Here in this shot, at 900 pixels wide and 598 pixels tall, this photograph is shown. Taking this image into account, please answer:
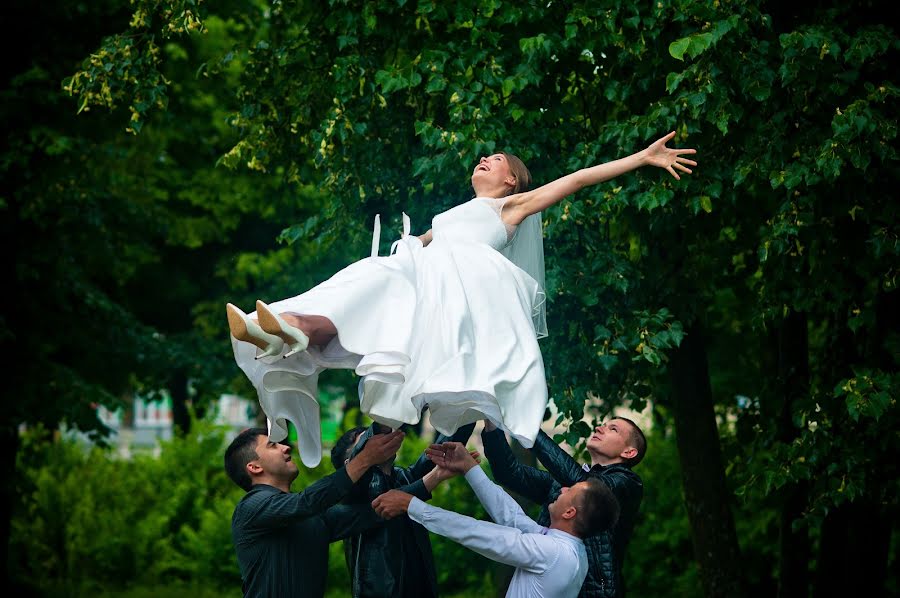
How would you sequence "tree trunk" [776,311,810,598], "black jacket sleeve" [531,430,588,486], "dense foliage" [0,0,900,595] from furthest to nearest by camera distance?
"tree trunk" [776,311,810,598] < "dense foliage" [0,0,900,595] < "black jacket sleeve" [531,430,588,486]

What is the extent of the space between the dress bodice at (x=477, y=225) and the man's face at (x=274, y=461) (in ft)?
3.68

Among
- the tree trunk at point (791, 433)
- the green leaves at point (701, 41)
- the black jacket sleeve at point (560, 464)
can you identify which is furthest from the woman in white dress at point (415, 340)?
the tree trunk at point (791, 433)

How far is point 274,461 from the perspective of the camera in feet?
16.1

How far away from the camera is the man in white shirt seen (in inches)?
175

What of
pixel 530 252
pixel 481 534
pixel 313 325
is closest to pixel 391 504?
pixel 481 534

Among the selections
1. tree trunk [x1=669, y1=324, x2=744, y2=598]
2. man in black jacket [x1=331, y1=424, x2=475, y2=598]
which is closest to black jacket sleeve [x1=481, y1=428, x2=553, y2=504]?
man in black jacket [x1=331, y1=424, x2=475, y2=598]

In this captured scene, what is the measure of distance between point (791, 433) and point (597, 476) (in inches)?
143

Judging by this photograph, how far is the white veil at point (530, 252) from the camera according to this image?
501 cm

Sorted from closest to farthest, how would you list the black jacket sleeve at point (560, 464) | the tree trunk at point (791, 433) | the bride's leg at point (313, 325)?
the bride's leg at point (313, 325)
the black jacket sleeve at point (560, 464)
the tree trunk at point (791, 433)

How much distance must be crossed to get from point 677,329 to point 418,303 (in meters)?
2.92

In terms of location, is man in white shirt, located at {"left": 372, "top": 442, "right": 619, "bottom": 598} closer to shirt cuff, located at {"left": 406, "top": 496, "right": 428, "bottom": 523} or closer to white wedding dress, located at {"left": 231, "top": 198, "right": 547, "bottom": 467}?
shirt cuff, located at {"left": 406, "top": 496, "right": 428, "bottom": 523}

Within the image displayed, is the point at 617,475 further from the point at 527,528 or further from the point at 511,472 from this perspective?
the point at 527,528

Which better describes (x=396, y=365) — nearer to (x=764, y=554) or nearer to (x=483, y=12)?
(x=483, y=12)

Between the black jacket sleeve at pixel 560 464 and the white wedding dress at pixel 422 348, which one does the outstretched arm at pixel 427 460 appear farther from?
the white wedding dress at pixel 422 348
